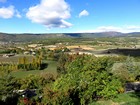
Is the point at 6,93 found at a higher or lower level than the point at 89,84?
lower

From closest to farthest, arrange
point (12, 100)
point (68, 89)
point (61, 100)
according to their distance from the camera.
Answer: point (61, 100) < point (68, 89) < point (12, 100)

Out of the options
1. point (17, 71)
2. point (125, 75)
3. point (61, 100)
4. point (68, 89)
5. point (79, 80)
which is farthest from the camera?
point (17, 71)

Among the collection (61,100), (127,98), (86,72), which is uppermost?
(86,72)

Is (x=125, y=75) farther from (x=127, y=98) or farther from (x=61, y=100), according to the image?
(x=61, y=100)

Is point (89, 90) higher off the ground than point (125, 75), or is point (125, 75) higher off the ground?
point (89, 90)

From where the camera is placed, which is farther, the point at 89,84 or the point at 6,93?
the point at 6,93

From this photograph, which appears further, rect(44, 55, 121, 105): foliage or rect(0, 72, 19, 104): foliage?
rect(0, 72, 19, 104): foliage

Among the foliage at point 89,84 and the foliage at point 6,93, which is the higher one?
the foliage at point 89,84

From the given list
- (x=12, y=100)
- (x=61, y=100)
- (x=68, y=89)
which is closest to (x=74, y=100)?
(x=68, y=89)

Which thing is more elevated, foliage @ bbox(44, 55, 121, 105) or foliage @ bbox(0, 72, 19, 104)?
foliage @ bbox(44, 55, 121, 105)

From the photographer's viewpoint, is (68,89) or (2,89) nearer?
(68,89)

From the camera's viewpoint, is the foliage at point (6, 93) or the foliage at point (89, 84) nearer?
the foliage at point (89, 84)
